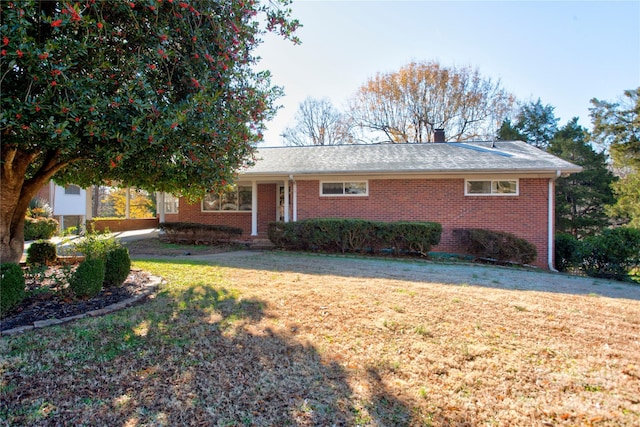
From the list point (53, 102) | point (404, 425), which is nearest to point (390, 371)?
point (404, 425)

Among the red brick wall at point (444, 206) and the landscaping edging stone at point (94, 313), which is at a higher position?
the red brick wall at point (444, 206)

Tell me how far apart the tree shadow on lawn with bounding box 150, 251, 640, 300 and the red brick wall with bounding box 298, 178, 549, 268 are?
85.6 inches

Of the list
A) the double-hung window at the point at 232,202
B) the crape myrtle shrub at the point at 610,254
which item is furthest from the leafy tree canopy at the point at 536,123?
the double-hung window at the point at 232,202

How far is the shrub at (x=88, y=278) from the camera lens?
4.42 m

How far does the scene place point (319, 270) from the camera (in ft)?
24.9

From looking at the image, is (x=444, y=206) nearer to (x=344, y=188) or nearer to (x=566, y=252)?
(x=344, y=188)

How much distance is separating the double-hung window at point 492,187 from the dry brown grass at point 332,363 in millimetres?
6454

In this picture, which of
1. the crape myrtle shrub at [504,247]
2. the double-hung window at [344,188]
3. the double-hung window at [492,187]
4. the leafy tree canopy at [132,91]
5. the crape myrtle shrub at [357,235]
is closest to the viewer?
the leafy tree canopy at [132,91]

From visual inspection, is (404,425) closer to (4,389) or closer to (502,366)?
(502,366)

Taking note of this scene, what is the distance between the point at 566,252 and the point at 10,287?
13.3m

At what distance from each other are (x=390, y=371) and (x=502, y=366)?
1.02 m

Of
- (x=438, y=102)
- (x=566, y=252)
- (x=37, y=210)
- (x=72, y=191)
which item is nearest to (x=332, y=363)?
(x=566, y=252)

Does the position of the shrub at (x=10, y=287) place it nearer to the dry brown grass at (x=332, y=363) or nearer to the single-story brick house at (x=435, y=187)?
the dry brown grass at (x=332, y=363)

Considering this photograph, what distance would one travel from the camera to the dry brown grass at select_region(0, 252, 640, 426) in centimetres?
242
